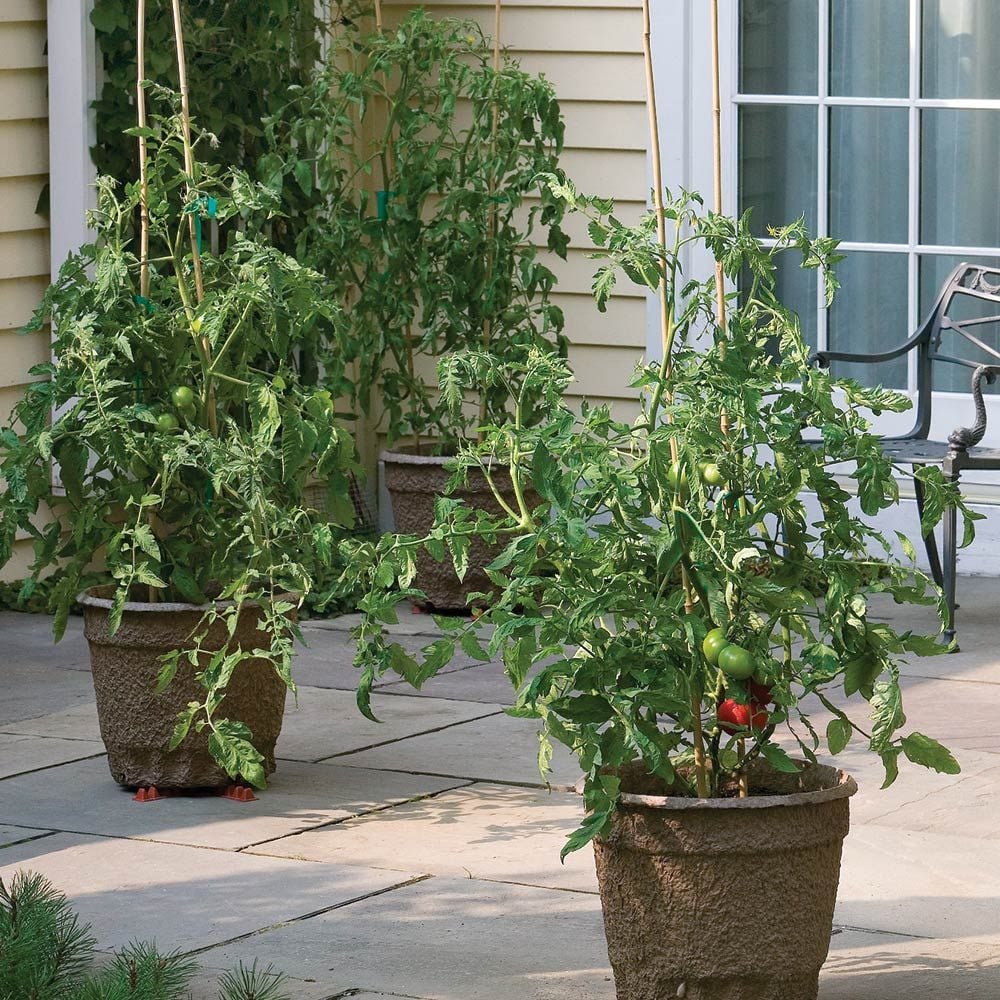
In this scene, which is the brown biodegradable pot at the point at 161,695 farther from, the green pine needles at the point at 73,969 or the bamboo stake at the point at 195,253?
the green pine needles at the point at 73,969

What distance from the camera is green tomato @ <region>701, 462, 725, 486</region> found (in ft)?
9.78

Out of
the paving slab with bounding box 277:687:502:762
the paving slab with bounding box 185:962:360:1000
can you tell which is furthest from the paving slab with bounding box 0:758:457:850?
the paving slab with bounding box 185:962:360:1000

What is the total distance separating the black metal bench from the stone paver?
8.01 ft

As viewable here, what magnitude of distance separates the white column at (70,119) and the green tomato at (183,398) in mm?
2299

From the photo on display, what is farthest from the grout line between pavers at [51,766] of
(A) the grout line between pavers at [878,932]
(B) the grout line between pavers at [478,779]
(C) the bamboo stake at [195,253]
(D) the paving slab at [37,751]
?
(A) the grout line between pavers at [878,932]

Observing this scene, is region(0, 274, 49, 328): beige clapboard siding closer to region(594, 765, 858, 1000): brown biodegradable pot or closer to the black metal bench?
the black metal bench

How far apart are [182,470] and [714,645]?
182 cm

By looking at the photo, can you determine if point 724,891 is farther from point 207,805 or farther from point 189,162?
point 189,162

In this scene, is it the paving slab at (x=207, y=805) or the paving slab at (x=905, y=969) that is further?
the paving slab at (x=207, y=805)

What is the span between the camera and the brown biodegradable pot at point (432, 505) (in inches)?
258

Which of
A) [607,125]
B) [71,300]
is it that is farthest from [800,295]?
[71,300]

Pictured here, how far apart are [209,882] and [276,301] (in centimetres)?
123

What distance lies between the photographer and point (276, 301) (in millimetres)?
4293

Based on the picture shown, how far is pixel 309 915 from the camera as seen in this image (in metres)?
3.70
